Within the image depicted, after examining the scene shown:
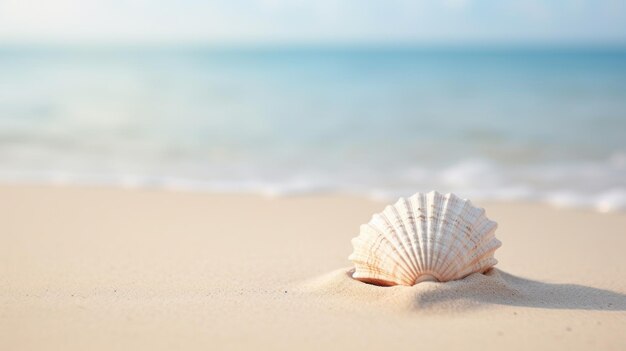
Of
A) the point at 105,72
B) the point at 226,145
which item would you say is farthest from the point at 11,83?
the point at 226,145

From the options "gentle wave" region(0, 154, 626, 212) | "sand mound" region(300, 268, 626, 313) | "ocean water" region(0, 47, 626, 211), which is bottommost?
"sand mound" region(300, 268, 626, 313)

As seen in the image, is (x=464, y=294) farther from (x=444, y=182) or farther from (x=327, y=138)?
(x=327, y=138)

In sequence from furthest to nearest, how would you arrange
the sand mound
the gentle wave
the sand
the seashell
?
the gentle wave → the seashell → the sand mound → the sand

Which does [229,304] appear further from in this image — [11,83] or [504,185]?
[11,83]

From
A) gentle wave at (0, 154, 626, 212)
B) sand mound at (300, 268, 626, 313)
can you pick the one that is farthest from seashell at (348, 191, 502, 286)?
gentle wave at (0, 154, 626, 212)

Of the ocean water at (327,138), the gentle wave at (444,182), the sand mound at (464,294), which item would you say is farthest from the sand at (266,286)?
the ocean water at (327,138)

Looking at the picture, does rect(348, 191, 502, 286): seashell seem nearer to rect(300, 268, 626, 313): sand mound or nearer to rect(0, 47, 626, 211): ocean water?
rect(300, 268, 626, 313): sand mound

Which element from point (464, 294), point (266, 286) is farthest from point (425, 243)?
point (266, 286)
